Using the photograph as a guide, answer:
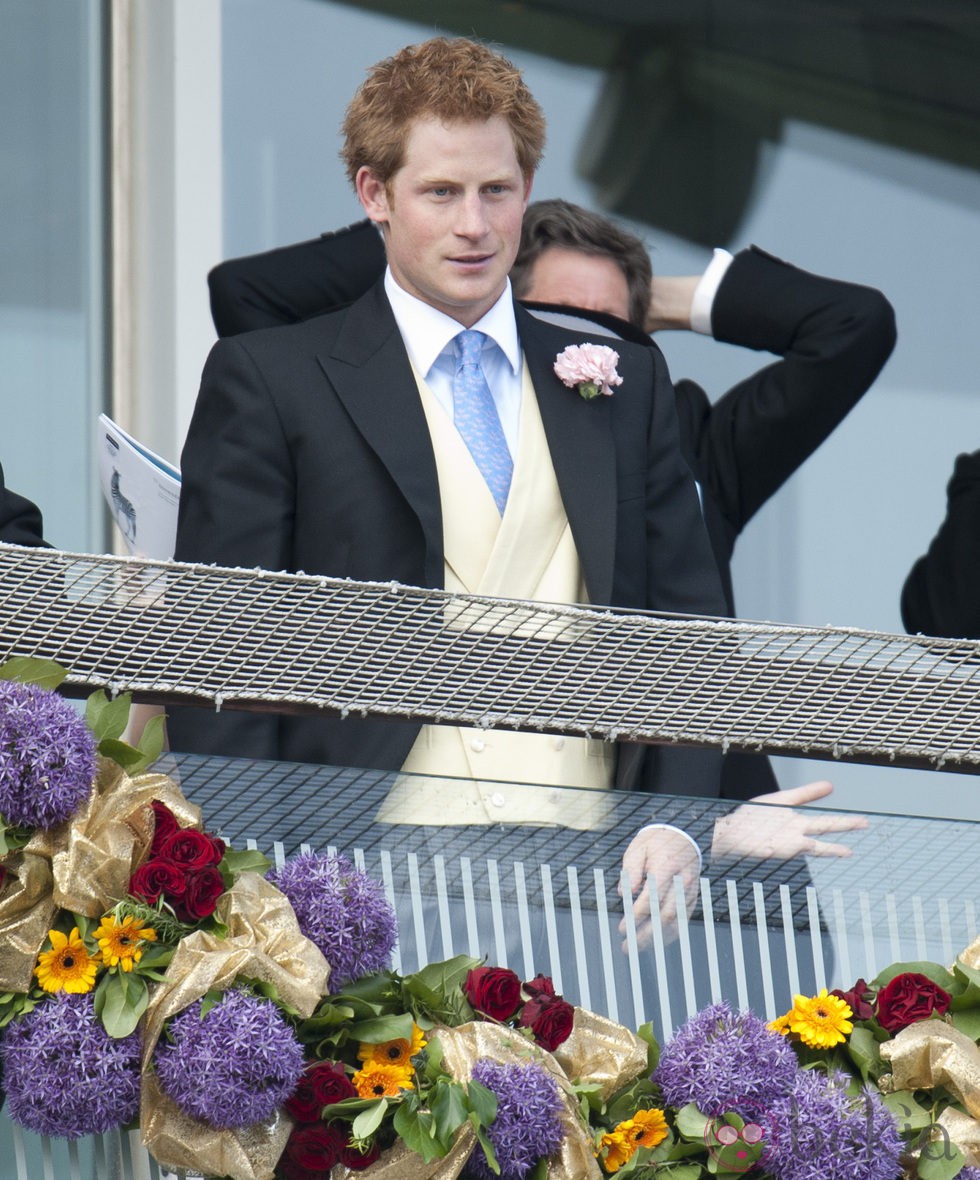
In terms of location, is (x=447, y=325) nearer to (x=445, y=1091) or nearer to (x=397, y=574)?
(x=397, y=574)

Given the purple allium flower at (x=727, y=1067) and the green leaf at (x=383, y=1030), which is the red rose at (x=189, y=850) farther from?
the purple allium flower at (x=727, y=1067)

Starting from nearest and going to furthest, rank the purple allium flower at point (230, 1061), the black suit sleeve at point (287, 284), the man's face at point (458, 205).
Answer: the purple allium flower at point (230, 1061) < the man's face at point (458, 205) < the black suit sleeve at point (287, 284)

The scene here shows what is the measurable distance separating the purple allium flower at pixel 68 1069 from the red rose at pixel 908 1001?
0.70 m

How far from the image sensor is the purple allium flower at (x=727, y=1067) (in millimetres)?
1972

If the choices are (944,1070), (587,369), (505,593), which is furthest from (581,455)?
(944,1070)

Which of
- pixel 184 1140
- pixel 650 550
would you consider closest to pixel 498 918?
pixel 184 1140

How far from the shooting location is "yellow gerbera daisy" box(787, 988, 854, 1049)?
6.71 feet

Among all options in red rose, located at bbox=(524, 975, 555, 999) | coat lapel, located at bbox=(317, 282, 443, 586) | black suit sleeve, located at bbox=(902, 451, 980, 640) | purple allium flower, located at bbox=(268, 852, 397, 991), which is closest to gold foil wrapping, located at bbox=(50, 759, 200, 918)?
purple allium flower, located at bbox=(268, 852, 397, 991)

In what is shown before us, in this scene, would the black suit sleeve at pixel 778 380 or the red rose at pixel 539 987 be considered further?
the black suit sleeve at pixel 778 380

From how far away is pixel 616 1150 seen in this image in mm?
1976

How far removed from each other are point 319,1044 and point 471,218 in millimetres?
1187

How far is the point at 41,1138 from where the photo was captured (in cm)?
199

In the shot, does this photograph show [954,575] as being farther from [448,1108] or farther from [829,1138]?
[448,1108]

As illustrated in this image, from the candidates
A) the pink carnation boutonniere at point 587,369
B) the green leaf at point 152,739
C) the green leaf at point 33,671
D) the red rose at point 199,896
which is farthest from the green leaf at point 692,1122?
the pink carnation boutonniere at point 587,369
